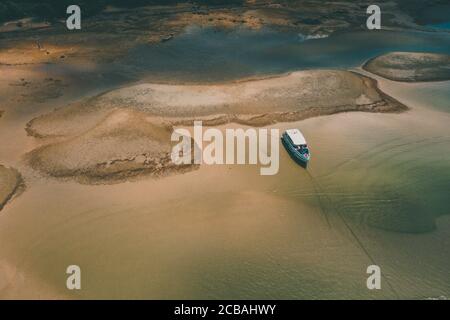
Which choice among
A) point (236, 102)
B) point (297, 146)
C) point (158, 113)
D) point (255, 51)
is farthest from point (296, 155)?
point (255, 51)

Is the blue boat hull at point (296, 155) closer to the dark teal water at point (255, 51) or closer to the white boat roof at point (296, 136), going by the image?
the white boat roof at point (296, 136)

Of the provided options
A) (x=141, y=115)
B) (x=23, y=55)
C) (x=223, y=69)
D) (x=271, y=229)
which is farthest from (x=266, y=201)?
(x=23, y=55)

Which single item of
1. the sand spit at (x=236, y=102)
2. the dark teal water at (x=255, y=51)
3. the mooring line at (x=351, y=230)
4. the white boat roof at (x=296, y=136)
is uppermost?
the dark teal water at (x=255, y=51)

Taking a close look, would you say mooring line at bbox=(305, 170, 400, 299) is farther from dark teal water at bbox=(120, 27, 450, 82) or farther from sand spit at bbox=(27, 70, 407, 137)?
dark teal water at bbox=(120, 27, 450, 82)

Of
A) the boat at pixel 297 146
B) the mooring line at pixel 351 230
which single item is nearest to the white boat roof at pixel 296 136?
the boat at pixel 297 146

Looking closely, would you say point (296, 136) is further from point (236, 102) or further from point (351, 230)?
point (351, 230)

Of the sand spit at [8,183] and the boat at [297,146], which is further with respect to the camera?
the boat at [297,146]

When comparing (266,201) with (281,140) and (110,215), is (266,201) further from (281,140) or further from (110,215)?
(110,215)
